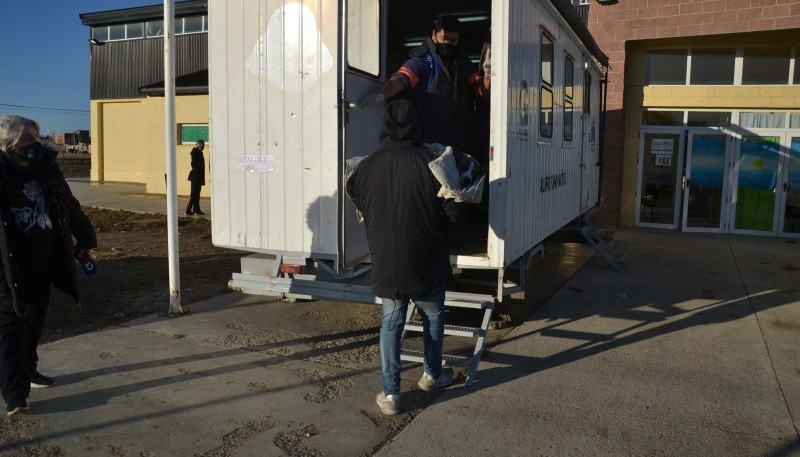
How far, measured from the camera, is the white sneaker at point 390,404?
4.22 m

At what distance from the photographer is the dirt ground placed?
253 inches

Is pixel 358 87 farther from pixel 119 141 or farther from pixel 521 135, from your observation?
pixel 119 141

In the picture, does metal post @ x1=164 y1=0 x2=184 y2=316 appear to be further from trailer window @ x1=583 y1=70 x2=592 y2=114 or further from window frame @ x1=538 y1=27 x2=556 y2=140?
trailer window @ x1=583 y1=70 x2=592 y2=114

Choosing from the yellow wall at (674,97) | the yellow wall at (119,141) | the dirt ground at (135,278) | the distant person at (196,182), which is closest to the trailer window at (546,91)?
the dirt ground at (135,278)

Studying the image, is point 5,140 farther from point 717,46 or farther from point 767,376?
point 717,46

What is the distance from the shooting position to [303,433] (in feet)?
13.0

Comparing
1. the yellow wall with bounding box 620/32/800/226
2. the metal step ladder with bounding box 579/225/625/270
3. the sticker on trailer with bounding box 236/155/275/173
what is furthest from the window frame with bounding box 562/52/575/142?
the yellow wall with bounding box 620/32/800/226

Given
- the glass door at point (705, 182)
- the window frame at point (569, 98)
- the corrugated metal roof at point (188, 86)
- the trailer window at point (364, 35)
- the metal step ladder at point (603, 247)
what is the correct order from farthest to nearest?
the corrugated metal roof at point (188, 86)
the glass door at point (705, 182)
the metal step ladder at point (603, 247)
the window frame at point (569, 98)
the trailer window at point (364, 35)

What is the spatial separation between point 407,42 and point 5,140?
4.58 m

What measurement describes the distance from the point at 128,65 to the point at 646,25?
19.1m

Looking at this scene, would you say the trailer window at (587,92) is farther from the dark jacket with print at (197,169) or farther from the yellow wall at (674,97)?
the dark jacket with print at (197,169)

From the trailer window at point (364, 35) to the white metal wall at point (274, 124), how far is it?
9.0 inches

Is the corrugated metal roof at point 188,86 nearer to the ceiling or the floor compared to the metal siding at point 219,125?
nearer to the ceiling

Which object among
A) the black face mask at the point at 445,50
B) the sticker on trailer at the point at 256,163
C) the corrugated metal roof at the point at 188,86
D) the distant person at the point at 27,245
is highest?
the corrugated metal roof at the point at 188,86
